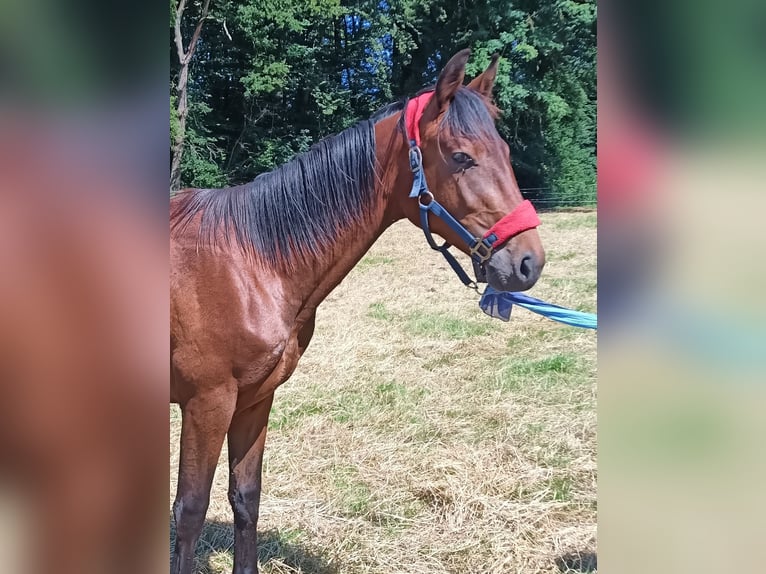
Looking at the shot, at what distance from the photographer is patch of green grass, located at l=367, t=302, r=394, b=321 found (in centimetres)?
617

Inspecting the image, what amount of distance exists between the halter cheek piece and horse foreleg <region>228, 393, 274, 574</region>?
0.97 m

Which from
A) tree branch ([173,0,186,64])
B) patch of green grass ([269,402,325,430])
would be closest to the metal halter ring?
patch of green grass ([269,402,325,430])

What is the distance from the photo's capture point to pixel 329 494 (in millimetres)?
3064

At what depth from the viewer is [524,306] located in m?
1.96

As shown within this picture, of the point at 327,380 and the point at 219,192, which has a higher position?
the point at 219,192

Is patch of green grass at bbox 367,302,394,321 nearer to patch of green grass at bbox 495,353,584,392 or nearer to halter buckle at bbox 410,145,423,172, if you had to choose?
patch of green grass at bbox 495,353,584,392

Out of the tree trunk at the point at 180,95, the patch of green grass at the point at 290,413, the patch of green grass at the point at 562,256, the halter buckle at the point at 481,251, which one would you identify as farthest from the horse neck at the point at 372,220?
the tree trunk at the point at 180,95

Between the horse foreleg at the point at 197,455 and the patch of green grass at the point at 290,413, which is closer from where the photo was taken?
the horse foreleg at the point at 197,455

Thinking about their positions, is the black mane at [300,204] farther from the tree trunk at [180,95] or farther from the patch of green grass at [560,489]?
the tree trunk at [180,95]

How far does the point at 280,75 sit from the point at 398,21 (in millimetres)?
4967

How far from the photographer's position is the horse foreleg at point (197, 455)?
1778 mm

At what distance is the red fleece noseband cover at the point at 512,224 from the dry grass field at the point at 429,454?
1595 mm
